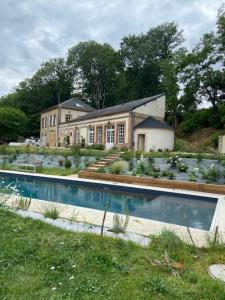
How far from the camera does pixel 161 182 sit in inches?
508

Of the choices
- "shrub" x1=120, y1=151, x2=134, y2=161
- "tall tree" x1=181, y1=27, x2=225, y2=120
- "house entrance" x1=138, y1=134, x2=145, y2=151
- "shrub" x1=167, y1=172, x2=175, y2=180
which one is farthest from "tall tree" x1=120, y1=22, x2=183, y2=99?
"shrub" x1=167, y1=172, x2=175, y2=180

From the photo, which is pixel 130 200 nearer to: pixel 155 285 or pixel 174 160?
pixel 174 160

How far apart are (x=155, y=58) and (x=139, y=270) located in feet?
154

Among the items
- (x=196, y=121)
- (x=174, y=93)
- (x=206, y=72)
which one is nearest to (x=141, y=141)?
(x=196, y=121)

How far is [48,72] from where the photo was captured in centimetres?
5609

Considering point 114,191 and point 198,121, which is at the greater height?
point 198,121

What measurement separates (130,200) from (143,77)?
39842 mm

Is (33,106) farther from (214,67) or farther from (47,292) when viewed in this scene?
(47,292)

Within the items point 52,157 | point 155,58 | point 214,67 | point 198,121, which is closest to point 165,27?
point 155,58

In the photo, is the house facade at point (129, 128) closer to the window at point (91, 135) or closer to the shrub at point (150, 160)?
the window at point (91, 135)

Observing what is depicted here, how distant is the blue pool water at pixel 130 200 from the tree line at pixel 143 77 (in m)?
20.0

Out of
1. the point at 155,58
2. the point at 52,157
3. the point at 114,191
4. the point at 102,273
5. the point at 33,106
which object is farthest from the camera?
the point at 33,106

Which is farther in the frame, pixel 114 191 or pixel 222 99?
pixel 222 99

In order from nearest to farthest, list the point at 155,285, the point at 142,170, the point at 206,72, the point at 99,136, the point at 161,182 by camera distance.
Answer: the point at 155,285 < the point at 161,182 < the point at 142,170 < the point at 99,136 < the point at 206,72
